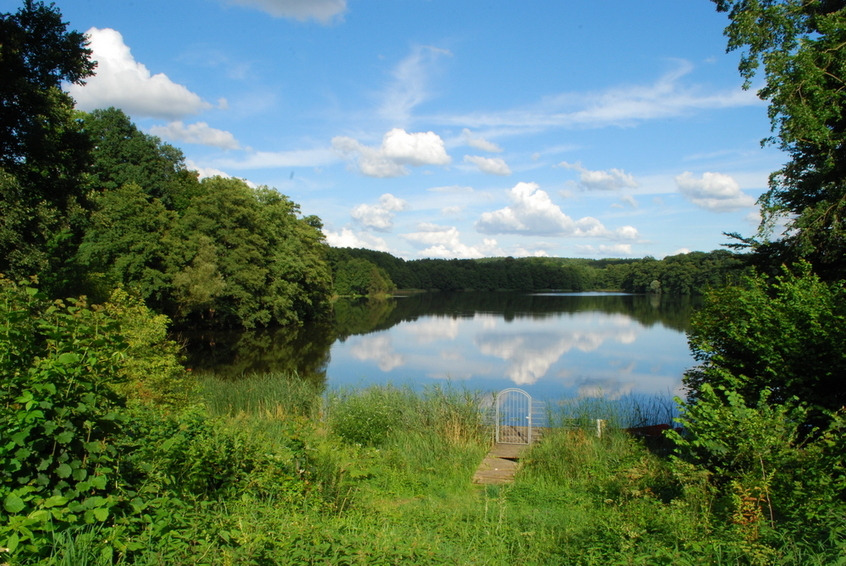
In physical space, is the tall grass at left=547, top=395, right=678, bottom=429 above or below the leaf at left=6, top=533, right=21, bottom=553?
below

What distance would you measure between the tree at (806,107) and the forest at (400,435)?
0.05 metres

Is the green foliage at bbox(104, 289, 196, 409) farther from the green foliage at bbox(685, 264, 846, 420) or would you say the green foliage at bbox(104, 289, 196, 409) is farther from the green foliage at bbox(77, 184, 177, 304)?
the green foliage at bbox(77, 184, 177, 304)

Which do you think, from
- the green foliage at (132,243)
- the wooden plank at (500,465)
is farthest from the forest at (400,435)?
the green foliage at (132,243)

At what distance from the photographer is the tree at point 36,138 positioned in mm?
12250

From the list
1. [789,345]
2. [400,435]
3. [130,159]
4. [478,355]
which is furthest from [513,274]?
[789,345]

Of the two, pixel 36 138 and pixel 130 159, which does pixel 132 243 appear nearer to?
pixel 130 159

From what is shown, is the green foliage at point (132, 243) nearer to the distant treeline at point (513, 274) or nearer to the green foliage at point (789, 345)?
the green foliage at point (789, 345)

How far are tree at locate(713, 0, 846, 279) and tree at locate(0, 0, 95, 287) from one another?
14.1 m

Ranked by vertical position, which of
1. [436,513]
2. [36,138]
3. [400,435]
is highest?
[36,138]

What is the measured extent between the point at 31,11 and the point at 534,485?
1416 centimetres

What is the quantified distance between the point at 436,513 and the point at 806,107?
8861mm

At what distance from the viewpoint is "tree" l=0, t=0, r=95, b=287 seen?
40.2ft

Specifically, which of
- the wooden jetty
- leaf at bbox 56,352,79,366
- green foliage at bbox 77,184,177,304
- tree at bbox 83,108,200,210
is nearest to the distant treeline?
tree at bbox 83,108,200,210

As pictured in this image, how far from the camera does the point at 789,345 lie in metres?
6.97
